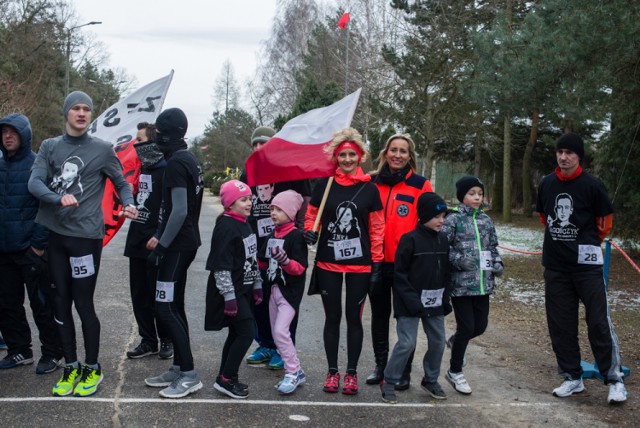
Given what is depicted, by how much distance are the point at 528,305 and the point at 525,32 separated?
434 centimetres

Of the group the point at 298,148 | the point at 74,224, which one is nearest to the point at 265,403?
the point at 74,224

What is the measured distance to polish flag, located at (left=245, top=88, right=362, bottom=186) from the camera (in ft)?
20.0

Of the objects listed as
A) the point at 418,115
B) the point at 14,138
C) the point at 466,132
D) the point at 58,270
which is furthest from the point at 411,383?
the point at 466,132

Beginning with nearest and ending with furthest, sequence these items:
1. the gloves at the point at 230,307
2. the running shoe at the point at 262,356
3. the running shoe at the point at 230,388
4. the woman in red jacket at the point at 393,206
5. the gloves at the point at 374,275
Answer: the gloves at the point at 230,307
the running shoe at the point at 230,388
the gloves at the point at 374,275
the woman in red jacket at the point at 393,206
the running shoe at the point at 262,356

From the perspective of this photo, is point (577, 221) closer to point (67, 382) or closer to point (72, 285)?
point (72, 285)

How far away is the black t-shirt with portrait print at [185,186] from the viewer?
541 cm

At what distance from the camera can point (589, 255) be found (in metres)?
5.72

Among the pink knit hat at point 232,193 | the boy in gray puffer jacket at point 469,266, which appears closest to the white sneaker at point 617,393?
the boy in gray puffer jacket at point 469,266

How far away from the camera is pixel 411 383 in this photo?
5.95 m

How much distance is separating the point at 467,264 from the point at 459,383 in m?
0.97

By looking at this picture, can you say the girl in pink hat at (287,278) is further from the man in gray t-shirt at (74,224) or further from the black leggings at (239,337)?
the man in gray t-shirt at (74,224)

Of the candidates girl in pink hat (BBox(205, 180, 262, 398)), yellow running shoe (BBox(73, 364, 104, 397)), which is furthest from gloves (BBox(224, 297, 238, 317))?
yellow running shoe (BBox(73, 364, 104, 397))

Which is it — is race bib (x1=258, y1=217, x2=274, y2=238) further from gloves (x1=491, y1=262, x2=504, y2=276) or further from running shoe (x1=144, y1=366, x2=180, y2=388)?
gloves (x1=491, y1=262, x2=504, y2=276)

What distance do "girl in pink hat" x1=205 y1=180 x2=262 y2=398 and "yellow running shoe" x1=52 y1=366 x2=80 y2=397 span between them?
1067 mm
